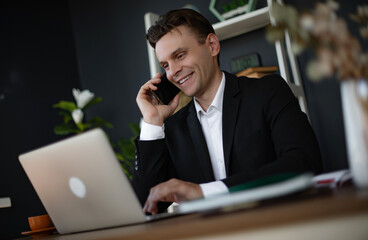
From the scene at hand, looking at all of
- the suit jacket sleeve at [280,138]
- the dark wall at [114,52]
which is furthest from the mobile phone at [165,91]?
the dark wall at [114,52]

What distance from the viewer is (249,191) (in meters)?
0.77

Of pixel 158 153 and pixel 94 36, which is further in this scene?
pixel 94 36

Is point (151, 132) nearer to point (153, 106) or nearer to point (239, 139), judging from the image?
point (153, 106)

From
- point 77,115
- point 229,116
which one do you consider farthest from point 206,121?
point 77,115

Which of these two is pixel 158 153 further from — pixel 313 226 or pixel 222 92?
pixel 313 226

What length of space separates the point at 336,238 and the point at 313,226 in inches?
1.5

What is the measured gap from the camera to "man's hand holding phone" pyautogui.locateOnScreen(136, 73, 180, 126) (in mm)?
1770

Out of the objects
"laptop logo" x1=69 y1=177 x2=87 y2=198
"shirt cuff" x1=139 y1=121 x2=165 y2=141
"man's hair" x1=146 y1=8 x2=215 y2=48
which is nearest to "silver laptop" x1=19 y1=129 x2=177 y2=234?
"laptop logo" x1=69 y1=177 x2=87 y2=198

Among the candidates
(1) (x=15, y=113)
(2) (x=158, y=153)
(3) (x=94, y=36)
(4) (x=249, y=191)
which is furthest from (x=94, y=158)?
(3) (x=94, y=36)

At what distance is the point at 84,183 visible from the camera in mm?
1085

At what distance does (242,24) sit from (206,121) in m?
1.13

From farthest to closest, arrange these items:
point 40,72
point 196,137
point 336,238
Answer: point 40,72, point 196,137, point 336,238

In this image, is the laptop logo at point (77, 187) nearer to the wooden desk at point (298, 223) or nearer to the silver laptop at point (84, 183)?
the silver laptop at point (84, 183)

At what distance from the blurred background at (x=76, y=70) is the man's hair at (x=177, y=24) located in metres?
1.01
